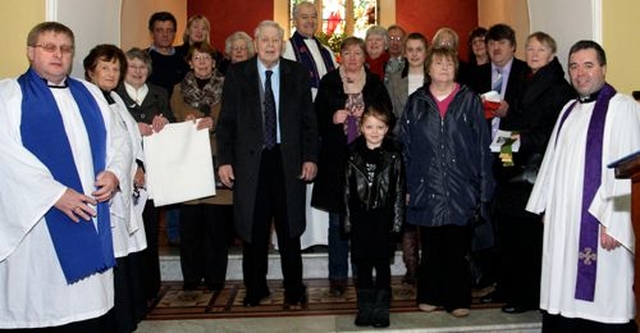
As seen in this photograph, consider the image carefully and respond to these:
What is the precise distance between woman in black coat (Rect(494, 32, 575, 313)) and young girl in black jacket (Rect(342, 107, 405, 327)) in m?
0.72

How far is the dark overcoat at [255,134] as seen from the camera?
14.4 ft

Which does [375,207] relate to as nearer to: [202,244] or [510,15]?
[202,244]

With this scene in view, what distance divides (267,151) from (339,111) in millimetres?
530

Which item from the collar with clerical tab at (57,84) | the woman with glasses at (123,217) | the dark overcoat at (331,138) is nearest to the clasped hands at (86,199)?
the woman with glasses at (123,217)

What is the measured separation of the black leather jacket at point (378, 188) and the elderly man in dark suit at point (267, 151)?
49cm

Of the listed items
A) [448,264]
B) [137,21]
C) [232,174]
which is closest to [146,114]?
[232,174]

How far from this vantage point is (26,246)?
10.5 ft

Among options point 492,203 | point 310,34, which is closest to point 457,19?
point 310,34

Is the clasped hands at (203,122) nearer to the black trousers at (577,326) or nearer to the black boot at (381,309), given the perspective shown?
the black boot at (381,309)

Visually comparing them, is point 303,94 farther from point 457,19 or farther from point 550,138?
point 457,19

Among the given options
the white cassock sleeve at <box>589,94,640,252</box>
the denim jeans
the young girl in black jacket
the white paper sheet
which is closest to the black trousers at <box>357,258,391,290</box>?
the young girl in black jacket

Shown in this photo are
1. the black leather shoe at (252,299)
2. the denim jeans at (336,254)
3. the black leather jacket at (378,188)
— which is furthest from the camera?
the denim jeans at (336,254)

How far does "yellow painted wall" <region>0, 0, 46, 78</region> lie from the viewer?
4184mm

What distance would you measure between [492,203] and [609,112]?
1.18 metres
